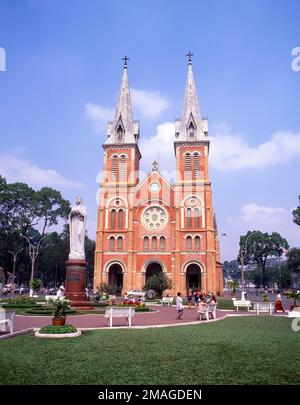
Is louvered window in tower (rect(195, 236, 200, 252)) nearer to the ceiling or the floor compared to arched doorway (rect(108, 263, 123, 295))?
nearer to the ceiling

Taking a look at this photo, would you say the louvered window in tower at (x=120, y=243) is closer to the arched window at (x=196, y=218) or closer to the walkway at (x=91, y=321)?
the arched window at (x=196, y=218)

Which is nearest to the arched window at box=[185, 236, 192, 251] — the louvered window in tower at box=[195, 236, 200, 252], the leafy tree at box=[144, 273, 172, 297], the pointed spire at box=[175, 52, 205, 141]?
the louvered window in tower at box=[195, 236, 200, 252]

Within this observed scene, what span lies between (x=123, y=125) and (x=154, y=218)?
15.5m

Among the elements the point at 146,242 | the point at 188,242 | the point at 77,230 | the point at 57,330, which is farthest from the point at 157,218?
the point at 57,330

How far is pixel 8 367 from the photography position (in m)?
6.83

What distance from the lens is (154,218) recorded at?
166ft

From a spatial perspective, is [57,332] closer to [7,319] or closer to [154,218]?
[7,319]

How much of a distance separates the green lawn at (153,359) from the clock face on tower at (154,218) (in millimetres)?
38840

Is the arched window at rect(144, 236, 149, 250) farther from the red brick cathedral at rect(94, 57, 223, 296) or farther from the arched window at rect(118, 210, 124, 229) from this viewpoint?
the arched window at rect(118, 210, 124, 229)

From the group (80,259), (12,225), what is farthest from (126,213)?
(80,259)

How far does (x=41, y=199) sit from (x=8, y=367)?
5285 centimetres

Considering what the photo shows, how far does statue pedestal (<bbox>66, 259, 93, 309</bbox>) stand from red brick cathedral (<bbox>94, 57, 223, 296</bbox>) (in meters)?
24.0

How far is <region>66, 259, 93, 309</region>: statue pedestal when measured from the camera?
22422 mm

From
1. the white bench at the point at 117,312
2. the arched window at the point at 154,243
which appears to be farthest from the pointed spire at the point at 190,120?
the white bench at the point at 117,312
